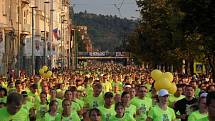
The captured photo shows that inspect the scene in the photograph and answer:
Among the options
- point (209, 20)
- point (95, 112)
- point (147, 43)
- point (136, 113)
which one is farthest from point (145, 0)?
point (95, 112)

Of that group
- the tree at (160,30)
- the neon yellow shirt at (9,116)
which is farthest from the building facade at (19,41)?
the neon yellow shirt at (9,116)

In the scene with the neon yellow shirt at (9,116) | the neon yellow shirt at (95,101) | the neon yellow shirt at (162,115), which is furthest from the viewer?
the neon yellow shirt at (95,101)

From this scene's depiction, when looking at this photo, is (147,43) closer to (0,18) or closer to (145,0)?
(145,0)

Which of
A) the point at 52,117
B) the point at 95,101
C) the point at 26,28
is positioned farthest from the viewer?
the point at 26,28

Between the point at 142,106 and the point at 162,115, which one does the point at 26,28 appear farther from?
the point at 162,115

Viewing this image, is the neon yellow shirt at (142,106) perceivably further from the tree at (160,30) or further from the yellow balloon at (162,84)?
the tree at (160,30)

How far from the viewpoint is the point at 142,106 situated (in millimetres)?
13359

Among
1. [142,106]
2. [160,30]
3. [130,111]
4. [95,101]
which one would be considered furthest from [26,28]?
[130,111]

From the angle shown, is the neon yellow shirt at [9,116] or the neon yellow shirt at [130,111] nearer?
the neon yellow shirt at [9,116]

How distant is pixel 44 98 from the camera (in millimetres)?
14922

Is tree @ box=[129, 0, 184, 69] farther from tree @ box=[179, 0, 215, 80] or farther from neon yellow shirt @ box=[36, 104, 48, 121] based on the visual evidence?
neon yellow shirt @ box=[36, 104, 48, 121]

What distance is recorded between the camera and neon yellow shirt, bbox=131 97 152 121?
1299 centimetres

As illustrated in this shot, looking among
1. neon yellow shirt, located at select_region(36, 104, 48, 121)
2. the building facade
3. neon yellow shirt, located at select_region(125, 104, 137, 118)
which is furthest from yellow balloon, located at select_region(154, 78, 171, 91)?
the building facade

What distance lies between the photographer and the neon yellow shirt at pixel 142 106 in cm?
1299
